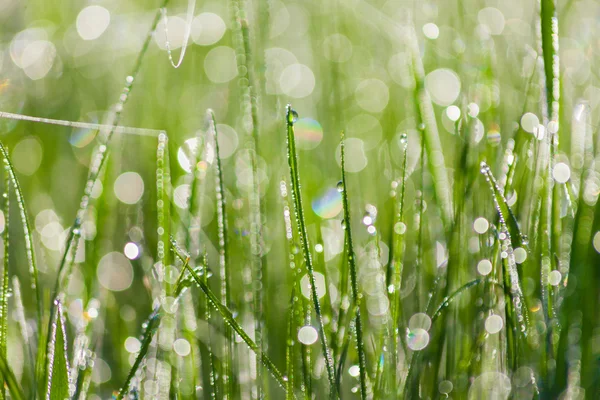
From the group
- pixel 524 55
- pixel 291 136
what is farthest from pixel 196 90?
pixel 291 136

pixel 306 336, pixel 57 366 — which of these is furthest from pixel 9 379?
pixel 306 336

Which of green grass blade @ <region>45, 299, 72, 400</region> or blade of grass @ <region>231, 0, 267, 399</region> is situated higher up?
blade of grass @ <region>231, 0, 267, 399</region>

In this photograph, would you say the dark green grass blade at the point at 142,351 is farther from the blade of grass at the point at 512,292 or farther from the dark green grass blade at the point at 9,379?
the blade of grass at the point at 512,292

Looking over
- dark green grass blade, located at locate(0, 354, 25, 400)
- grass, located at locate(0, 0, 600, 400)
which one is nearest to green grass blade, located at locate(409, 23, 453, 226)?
grass, located at locate(0, 0, 600, 400)

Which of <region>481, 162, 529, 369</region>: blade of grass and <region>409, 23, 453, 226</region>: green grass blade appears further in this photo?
<region>409, 23, 453, 226</region>: green grass blade

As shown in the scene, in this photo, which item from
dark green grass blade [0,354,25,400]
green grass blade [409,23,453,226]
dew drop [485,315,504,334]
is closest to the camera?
dark green grass blade [0,354,25,400]

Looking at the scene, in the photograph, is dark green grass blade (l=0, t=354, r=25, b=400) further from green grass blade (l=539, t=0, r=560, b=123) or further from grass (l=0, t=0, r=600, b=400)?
green grass blade (l=539, t=0, r=560, b=123)

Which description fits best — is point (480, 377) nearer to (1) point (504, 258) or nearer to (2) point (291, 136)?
(1) point (504, 258)

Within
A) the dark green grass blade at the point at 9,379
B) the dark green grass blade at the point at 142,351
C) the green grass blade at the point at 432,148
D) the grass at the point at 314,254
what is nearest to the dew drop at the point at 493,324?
the grass at the point at 314,254
